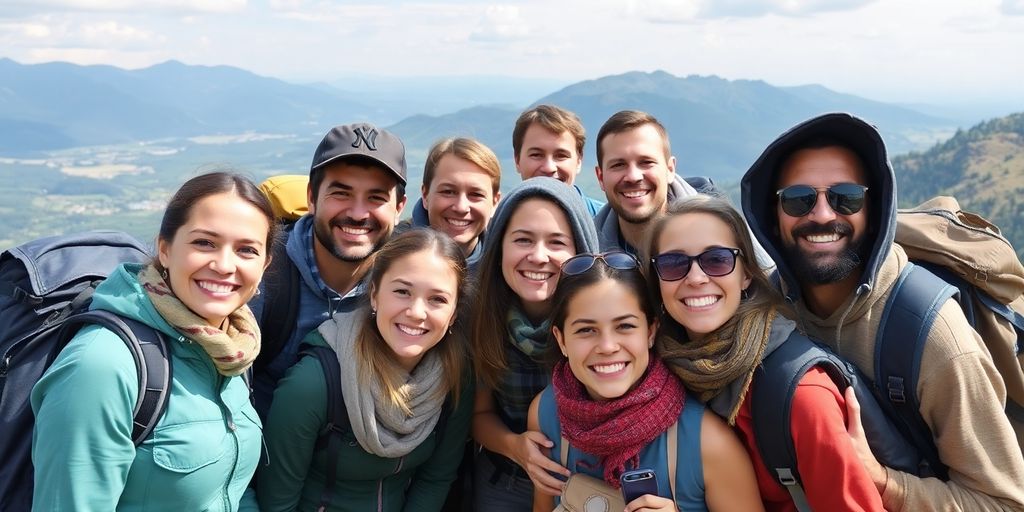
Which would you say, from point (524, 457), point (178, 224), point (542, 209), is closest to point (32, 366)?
point (178, 224)

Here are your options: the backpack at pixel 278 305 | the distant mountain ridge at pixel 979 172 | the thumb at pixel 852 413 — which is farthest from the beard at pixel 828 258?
the distant mountain ridge at pixel 979 172

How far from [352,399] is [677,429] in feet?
7.16

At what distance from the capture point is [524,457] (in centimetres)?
492

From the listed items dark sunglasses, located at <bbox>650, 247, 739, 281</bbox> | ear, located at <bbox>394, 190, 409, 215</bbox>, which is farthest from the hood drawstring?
ear, located at <bbox>394, 190, 409, 215</bbox>

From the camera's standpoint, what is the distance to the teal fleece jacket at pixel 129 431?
3.48 metres

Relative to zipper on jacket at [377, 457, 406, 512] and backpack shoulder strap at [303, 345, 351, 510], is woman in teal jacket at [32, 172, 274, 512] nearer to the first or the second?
backpack shoulder strap at [303, 345, 351, 510]

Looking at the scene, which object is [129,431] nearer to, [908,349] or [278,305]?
[278,305]

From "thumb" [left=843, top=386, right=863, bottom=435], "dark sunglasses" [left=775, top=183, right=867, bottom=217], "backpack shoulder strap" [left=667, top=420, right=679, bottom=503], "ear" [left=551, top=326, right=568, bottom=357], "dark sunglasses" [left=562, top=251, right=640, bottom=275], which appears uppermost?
"dark sunglasses" [left=775, top=183, right=867, bottom=217]

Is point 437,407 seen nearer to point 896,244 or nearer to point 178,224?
point 178,224

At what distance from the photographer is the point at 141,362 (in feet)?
12.2

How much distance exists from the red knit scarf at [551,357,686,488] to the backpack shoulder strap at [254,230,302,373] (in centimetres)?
242

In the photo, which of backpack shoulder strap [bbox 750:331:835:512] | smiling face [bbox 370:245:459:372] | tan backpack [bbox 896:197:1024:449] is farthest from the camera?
smiling face [bbox 370:245:459:372]

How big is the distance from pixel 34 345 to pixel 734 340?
4.09 meters

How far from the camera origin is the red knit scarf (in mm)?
4148
